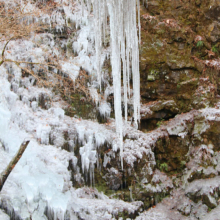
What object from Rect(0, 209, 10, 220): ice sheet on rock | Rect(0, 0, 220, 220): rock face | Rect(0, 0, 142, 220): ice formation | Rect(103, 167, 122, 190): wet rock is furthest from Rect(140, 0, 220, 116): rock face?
Rect(0, 209, 10, 220): ice sheet on rock

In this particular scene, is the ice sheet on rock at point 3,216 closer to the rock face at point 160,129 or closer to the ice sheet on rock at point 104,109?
the rock face at point 160,129

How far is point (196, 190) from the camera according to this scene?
5371mm

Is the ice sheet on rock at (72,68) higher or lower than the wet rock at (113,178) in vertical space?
higher

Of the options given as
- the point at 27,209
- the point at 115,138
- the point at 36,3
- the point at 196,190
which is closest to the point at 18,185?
the point at 27,209

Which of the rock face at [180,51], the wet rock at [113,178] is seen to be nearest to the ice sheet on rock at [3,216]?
the wet rock at [113,178]

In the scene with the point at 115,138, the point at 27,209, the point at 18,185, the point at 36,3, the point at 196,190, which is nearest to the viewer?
the point at 27,209

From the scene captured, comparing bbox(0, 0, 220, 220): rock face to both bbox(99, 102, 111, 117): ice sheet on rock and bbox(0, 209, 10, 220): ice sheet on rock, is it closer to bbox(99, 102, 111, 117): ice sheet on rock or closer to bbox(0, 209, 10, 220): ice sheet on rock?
bbox(99, 102, 111, 117): ice sheet on rock

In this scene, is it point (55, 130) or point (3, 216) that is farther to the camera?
point (55, 130)

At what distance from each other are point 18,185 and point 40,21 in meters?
6.45

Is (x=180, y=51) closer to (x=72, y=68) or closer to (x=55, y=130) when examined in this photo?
(x=72, y=68)

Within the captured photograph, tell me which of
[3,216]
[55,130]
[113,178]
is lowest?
[113,178]

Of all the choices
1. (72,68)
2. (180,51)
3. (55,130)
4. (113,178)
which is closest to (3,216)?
(55,130)

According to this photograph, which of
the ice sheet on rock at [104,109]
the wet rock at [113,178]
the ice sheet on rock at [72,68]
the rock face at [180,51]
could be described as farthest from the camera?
the rock face at [180,51]

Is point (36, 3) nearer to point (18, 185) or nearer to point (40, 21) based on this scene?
point (40, 21)
